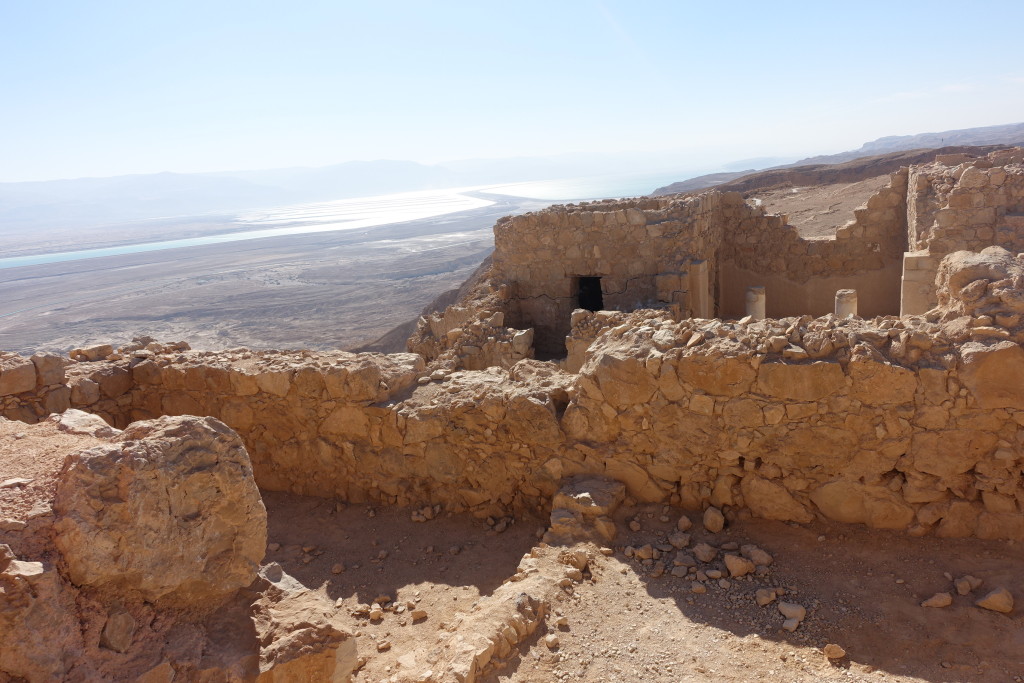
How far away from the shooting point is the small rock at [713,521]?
164 inches

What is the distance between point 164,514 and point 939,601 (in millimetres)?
3664

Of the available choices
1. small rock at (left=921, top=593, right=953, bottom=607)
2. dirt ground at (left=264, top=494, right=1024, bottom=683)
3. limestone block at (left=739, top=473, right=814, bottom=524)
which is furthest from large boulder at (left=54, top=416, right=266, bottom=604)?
small rock at (left=921, top=593, right=953, bottom=607)

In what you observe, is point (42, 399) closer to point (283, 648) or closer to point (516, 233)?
point (283, 648)

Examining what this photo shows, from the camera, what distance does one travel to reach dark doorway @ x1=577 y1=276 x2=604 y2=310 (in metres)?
10.2

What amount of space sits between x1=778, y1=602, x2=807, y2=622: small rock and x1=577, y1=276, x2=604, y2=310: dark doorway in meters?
6.99

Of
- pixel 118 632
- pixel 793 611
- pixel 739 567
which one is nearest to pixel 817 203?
pixel 739 567

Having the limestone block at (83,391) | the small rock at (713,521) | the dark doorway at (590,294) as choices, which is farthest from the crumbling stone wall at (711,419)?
the dark doorway at (590,294)

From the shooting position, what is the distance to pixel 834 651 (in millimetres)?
3148

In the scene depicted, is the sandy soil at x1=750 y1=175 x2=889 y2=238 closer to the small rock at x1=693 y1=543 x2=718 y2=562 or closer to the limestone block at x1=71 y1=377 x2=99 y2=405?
the small rock at x1=693 y1=543 x2=718 y2=562

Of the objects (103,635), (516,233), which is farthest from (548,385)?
(516,233)

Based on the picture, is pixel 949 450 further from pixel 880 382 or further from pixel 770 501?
pixel 770 501

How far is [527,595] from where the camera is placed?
3.52m

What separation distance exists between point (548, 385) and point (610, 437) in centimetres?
65

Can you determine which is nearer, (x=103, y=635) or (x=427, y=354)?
(x=103, y=635)
